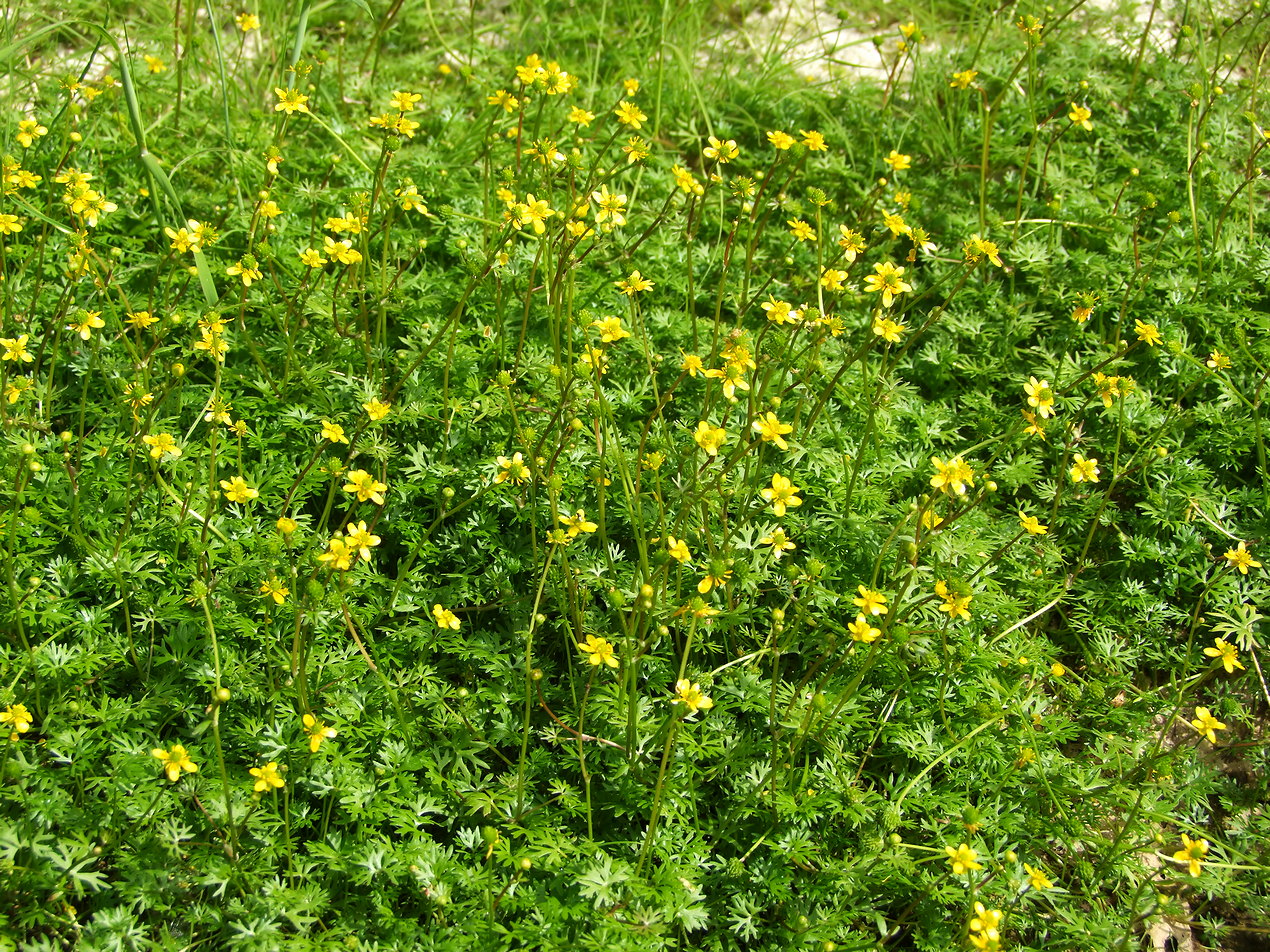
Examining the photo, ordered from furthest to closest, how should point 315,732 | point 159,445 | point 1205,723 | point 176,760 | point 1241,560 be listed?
1. point 1241,560
2. point 1205,723
3. point 159,445
4. point 315,732
5. point 176,760

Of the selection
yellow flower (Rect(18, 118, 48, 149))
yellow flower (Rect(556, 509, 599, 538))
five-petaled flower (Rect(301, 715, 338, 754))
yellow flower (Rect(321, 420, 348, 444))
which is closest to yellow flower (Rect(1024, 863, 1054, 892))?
yellow flower (Rect(556, 509, 599, 538))

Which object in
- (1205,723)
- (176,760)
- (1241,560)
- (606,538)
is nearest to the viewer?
(176,760)

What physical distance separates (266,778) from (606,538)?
1.22 m

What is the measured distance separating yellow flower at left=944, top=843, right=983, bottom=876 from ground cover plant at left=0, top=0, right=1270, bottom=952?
10cm

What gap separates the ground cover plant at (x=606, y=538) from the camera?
8.50ft

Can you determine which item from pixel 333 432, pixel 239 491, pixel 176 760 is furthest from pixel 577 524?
pixel 176 760

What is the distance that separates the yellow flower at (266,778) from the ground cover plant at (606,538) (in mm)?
15

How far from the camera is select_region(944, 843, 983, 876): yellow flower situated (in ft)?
8.01

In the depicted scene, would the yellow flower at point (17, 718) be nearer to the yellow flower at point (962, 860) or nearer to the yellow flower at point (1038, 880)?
the yellow flower at point (962, 860)

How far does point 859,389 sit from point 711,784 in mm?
1629

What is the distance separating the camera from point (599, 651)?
265 cm

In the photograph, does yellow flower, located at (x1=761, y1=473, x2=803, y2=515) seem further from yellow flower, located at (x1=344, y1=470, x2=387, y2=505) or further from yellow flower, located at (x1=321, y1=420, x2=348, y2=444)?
yellow flower, located at (x1=321, y1=420, x2=348, y2=444)

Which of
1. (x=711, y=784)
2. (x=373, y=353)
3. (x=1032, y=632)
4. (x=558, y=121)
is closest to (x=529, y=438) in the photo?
(x=373, y=353)

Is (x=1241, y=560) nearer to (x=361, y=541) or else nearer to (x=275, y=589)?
(x=361, y=541)
